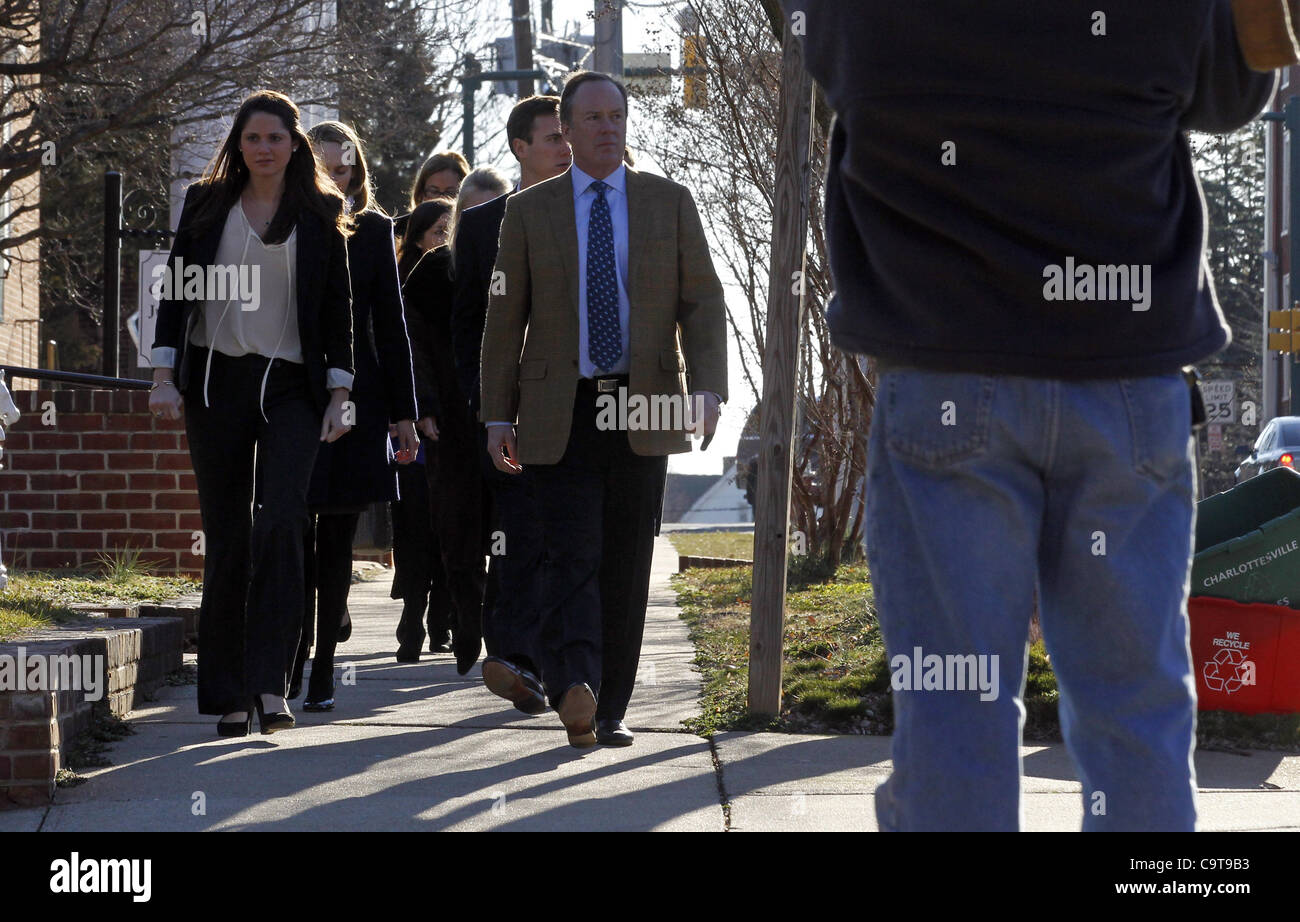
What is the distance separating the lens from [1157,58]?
2.17 meters

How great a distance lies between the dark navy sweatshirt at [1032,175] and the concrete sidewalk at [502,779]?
1879 mm

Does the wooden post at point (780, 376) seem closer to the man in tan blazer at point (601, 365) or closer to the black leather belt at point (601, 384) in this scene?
the man in tan blazer at point (601, 365)

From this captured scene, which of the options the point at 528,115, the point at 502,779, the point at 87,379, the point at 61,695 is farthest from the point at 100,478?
the point at 502,779

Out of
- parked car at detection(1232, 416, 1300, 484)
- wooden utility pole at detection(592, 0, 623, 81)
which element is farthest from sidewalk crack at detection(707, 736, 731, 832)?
parked car at detection(1232, 416, 1300, 484)

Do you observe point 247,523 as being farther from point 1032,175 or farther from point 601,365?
point 1032,175

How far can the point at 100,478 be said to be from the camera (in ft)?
31.5

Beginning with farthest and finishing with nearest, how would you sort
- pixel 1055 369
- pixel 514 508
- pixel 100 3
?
1. pixel 100 3
2. pixel 514 508
3. pixel 1055 369

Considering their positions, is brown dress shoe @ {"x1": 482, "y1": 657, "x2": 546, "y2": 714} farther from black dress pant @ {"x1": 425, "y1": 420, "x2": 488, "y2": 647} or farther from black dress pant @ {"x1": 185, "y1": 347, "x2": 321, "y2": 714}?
black dress pant @ {"x1": 425, "y1": 420, "x2": 488, "y2": 647}

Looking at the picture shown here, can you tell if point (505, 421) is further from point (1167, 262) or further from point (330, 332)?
point (1167, 262)

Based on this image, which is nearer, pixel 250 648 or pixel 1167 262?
pixel 1167 262

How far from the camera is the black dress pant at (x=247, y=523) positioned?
17.5 ft

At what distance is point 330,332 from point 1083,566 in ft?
12.6

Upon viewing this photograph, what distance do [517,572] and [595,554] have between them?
90cm
